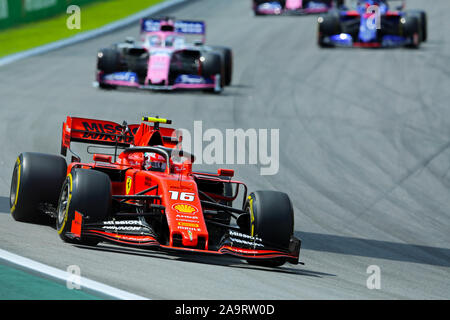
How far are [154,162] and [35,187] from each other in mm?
1384

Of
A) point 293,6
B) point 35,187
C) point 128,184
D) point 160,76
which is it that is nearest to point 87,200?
point 128,184

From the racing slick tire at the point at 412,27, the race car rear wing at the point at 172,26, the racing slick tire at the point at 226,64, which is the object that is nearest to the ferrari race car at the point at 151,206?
the racing slick tire at the point at 226,64

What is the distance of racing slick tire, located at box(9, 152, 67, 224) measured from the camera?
35.6 ft

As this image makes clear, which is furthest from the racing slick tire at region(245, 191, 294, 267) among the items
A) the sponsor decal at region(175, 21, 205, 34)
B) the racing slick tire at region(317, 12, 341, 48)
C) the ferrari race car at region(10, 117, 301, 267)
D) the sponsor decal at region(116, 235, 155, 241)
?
the racing slick tire at region(317, 12, 341, 48)

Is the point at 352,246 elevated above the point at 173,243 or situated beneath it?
situated beneath

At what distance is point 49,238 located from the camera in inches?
389

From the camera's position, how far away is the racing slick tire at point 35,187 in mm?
10844

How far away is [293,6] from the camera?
1421 inches

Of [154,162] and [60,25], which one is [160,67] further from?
[60,25]

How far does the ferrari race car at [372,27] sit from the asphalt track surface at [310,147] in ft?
1.26

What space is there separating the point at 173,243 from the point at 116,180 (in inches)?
75.4

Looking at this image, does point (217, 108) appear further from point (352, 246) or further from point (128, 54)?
point (352, 246)

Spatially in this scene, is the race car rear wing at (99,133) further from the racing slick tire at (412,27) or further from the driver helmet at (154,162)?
the racing slick tire at (412,27)

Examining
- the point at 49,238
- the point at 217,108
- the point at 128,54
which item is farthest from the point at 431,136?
the point at 49,238
